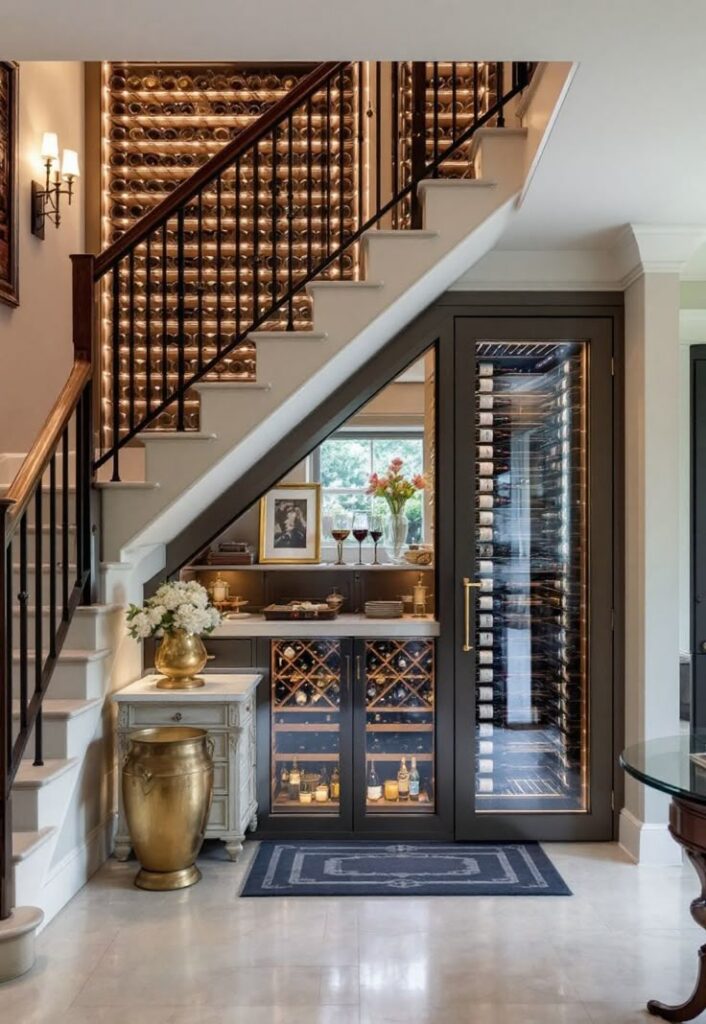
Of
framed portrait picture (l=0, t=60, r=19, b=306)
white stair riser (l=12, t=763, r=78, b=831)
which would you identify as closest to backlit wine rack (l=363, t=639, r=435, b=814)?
white stair riser (l=12, t=763, r=78, b=831)

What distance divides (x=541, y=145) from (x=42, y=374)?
3099mm

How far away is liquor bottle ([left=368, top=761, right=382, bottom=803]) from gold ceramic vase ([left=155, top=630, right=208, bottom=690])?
987 millimetres

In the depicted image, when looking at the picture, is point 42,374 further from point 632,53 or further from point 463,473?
point 632,53

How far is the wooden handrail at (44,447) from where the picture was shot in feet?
10.2

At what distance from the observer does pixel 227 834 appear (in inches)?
154

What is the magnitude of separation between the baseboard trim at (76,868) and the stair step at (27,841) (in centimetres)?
23

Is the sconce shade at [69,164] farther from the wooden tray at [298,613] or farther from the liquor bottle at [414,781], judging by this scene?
the liquor bottle at [414,781]

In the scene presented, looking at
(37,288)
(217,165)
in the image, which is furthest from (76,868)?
(37,288)

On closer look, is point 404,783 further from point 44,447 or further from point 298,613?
point 44,447

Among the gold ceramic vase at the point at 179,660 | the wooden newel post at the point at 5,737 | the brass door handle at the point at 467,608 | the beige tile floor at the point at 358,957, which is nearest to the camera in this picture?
the beige tile floor at the point at 358,957

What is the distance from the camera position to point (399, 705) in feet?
14.4

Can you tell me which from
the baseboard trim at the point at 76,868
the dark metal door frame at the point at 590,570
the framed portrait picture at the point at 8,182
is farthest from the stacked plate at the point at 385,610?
the framed portrait picture at the point at 8,182

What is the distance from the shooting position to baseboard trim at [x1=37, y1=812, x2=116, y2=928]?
3312 mm

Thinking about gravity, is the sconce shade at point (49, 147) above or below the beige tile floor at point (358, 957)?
above
